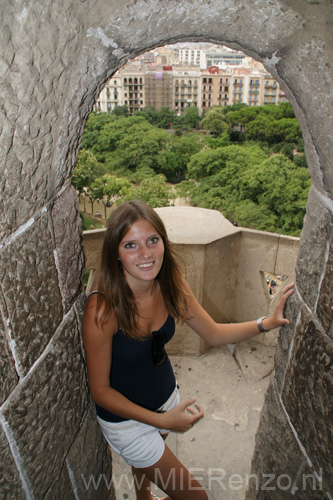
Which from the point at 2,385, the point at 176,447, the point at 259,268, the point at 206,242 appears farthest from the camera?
the point at 259,268

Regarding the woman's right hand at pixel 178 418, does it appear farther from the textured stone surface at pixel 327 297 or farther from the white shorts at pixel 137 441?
the textured stone surface at pixel 327 297

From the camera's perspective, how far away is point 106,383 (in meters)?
1.61

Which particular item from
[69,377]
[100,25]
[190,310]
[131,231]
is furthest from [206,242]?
[100,25]

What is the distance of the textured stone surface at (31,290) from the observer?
Answer: 3.45 ft

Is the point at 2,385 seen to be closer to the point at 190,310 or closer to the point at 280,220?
the point at 190,310

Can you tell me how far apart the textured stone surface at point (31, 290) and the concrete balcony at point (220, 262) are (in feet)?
6.30

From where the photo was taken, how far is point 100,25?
3.50ft

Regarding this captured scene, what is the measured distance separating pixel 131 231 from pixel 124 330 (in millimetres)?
387

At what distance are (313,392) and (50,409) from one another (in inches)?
35.8

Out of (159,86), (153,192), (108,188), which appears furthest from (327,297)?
(159,86)

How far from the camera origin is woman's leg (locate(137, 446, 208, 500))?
1745mm

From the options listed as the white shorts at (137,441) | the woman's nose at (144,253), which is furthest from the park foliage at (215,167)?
the woman's nose at (144,253)

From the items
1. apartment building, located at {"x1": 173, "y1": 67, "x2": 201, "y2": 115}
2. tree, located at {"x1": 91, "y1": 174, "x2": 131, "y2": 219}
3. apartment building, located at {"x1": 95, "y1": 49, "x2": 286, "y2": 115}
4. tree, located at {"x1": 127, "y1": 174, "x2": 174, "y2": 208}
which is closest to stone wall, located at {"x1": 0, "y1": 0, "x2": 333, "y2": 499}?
tree, located at {"x1": 127, "y1": 174, "x2": 174, "y2": 208}

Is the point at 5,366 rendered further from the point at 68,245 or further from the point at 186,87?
the point at 186,87
